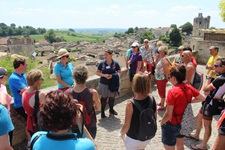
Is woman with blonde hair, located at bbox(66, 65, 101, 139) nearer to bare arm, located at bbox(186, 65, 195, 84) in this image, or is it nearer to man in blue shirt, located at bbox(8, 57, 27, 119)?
man in blue shirt, located at bbox(8, 57, 27, 119)

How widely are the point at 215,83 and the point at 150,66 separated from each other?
3998mm

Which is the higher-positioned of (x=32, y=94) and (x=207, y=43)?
(x=207, y=43)

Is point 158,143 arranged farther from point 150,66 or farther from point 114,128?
point 150,66

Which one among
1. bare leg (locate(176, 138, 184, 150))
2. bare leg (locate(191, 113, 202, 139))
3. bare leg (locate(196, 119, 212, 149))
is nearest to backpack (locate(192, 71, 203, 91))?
bare leg (locate(191, 113, 202, 139))

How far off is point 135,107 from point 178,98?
696 mm

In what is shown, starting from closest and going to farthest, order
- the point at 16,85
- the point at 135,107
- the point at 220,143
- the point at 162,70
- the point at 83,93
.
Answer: the point at 220,143 → the point at 135,107 → the point at 83,93 → the point at 16,85 → the point at 162,70

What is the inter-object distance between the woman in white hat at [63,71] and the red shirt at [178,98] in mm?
2401

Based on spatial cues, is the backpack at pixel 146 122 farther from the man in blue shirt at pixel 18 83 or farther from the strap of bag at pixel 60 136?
the man in blue shirt at pixel 18 83

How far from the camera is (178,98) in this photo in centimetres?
324

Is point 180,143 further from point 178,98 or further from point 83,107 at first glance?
point 83,107

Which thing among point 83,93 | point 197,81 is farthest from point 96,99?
point 197,81

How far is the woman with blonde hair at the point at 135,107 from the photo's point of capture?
3018mm

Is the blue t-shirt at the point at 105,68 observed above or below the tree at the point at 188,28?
below

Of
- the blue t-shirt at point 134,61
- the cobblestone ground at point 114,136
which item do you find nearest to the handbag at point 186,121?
the cobblestone ground at point 114,136
